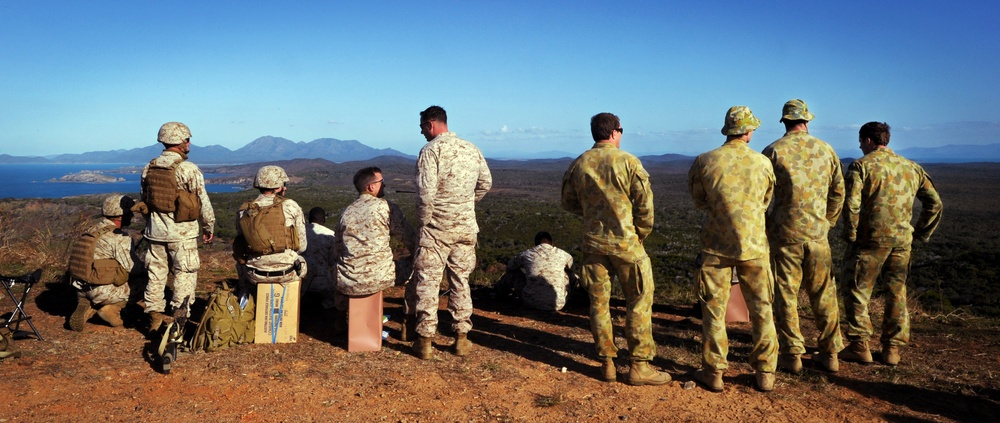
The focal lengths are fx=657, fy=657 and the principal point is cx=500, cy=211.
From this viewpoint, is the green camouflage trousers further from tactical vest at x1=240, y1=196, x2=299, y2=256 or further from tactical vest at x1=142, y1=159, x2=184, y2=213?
tactical vest at x1=142, y1=159, x2=184, y2=213

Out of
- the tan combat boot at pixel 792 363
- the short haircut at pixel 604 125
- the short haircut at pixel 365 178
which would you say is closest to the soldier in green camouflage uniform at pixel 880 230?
the tan combat boot at pixel 792 363

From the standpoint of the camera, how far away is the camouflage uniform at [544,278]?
7.62 meters

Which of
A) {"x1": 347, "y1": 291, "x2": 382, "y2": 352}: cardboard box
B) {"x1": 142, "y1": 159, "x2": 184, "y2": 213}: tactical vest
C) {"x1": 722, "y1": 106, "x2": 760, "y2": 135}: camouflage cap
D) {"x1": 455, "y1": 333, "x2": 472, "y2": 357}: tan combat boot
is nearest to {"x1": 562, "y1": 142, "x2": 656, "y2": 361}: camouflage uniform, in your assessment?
{"x1": 722, "y1": 106, "x2": 760, "y2": 135}: camouflage cap

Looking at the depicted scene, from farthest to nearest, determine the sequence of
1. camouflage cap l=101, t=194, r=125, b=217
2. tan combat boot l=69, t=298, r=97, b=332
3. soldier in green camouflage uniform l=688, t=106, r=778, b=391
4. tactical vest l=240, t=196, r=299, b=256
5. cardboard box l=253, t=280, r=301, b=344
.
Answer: camouflage cap l=101, t=194, r=125, b=217, tan combat boot l=69, t=298, r=97, b=332, cardboard box l=253, t=280, r=301, b=344, tactical vest l=240, t=196, r=299, b=256, soldier in green camouflage uniform l=688, t=106, r=778, b=391

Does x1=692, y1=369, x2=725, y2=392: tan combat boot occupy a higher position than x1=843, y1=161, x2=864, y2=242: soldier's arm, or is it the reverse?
x1=843, y1=161, x2=864, y2=242: soldier's arm

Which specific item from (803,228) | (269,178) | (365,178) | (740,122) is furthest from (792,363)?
(269,178)

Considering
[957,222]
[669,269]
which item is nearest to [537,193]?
[957,222]

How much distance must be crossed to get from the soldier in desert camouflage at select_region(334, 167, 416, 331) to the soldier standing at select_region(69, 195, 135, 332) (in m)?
2.32

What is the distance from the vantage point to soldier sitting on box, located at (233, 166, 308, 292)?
5969 mm

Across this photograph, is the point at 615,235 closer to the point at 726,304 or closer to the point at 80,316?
the point at 726,304

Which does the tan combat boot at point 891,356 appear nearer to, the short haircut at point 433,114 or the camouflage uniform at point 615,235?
the camouflage uniform at point 615,235

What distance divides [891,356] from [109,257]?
7293 millimetres

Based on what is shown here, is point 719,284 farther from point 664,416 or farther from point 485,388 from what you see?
point 485,388

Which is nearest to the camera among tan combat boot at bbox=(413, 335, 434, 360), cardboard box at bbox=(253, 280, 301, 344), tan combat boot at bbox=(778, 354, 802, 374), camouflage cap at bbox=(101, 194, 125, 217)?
tan combat boot at bbox=(778, 354, 802, 374)
